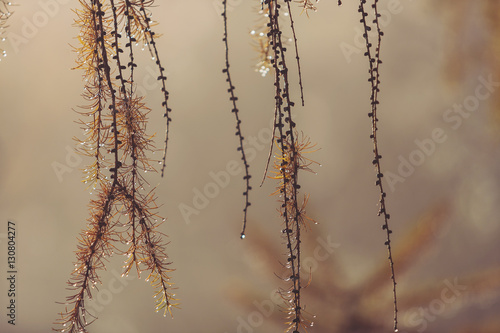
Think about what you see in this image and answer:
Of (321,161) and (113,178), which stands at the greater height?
(321,161)

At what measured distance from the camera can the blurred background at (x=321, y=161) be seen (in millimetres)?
1458

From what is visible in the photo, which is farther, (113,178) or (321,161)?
(321,161)

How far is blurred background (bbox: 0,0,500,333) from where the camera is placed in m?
1.46

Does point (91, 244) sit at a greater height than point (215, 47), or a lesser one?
lesser

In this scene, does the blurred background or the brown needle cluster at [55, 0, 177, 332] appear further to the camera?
the blurred background

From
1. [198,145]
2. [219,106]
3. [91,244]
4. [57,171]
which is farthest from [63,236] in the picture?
[91,244]

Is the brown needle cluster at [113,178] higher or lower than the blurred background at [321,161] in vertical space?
lower

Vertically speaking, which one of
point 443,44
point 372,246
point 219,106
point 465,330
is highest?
point 443,44

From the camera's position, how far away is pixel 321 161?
1.47 m

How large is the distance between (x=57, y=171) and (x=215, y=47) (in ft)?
1.89

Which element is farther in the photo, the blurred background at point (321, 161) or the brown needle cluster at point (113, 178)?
the blurred background at point (321, 161)

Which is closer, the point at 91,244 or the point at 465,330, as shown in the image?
the point at 91,244

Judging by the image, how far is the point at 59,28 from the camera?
1461mm

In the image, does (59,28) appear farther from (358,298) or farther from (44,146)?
(358,298)
